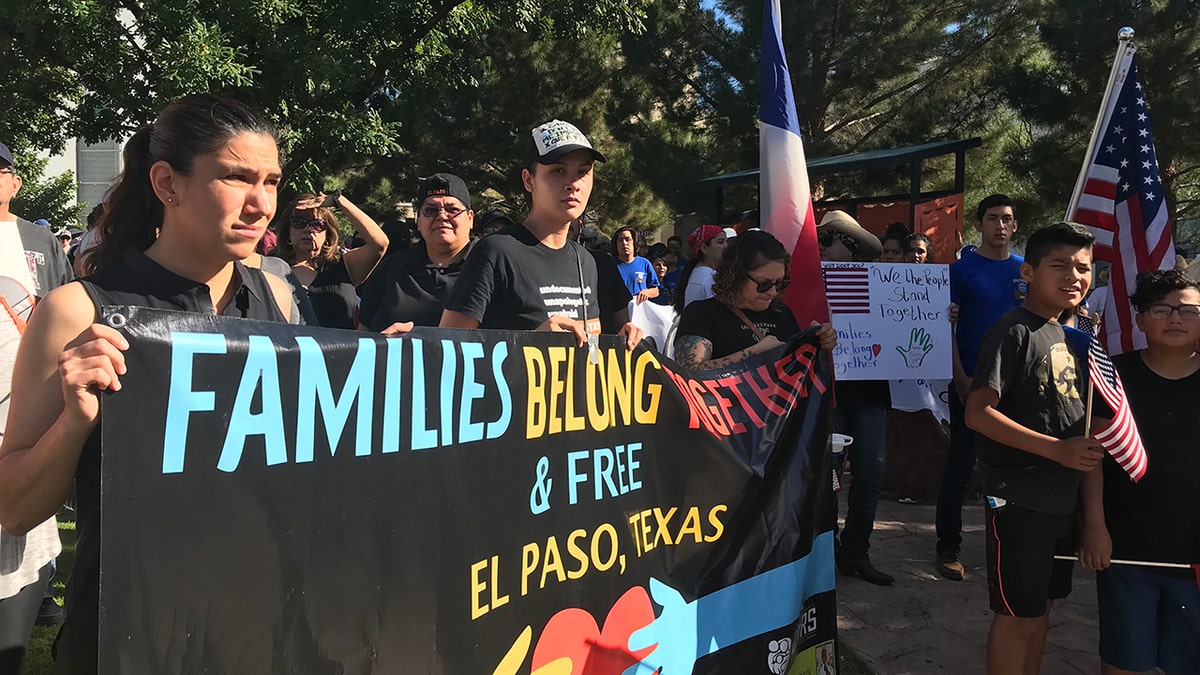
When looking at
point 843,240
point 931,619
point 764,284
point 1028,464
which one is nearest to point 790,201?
point 764,284

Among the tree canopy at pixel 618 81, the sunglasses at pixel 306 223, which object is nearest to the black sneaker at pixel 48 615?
the sunglasses at pixel 306 223

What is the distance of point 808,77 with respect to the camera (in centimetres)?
1725

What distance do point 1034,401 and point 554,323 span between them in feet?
5.42

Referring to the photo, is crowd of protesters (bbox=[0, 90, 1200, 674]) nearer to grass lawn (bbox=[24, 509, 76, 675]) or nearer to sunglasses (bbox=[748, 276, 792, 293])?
sunglasses (bbox=[748, 276, 792, 293])

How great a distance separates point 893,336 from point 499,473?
355 cm

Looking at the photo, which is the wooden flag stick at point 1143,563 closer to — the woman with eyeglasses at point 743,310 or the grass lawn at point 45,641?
the woman with eyeglasses at point 743,310

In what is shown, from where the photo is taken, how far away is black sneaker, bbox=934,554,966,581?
4.84 metres

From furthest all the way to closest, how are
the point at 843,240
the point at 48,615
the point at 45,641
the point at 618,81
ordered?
the point at 618,81
the point at 843,240
the point at 48,615
the point at 45,641

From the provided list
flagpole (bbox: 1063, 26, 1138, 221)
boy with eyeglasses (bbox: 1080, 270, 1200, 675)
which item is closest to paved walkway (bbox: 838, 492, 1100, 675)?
boy with eyeglasses (bbox: 1080, 270, 1200, 675)

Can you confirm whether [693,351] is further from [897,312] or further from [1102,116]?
[1102,116]

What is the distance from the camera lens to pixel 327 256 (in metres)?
5.48

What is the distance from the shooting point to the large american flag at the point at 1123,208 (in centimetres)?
407

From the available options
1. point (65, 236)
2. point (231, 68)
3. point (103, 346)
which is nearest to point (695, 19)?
point (231, 68)

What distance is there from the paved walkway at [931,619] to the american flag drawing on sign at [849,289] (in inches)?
55.4
